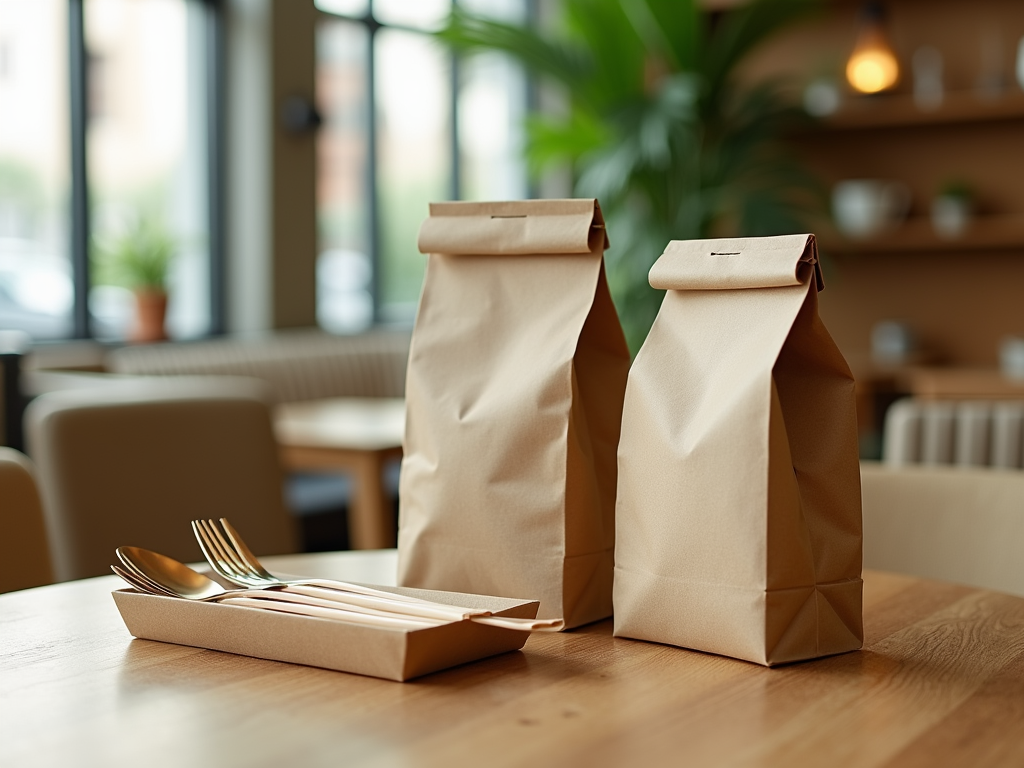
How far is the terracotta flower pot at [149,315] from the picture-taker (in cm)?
421

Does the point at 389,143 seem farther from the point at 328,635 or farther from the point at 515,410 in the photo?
the point at 328,635

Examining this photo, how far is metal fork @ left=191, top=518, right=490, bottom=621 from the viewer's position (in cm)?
76

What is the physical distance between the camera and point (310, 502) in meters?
3.68

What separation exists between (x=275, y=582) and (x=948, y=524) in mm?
749

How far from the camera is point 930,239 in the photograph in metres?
4.84

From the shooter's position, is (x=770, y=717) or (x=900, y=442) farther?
(x=900, y=442)

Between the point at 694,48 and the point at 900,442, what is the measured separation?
289cm

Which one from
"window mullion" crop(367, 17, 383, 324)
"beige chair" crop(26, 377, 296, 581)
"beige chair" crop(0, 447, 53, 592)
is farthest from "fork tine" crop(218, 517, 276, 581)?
"window mullion" crop(367, 17, 383, 324)

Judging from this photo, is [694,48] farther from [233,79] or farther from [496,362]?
[496,362]

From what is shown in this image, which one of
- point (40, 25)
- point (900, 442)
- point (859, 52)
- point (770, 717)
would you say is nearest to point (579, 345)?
point (770, 717)

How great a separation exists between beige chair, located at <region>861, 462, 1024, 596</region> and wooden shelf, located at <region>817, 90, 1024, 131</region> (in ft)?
12.3

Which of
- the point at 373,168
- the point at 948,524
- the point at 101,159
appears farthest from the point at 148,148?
the point at 948,524

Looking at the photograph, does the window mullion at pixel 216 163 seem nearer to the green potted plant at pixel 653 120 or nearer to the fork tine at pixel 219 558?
the green potted plant at pixel 653 120

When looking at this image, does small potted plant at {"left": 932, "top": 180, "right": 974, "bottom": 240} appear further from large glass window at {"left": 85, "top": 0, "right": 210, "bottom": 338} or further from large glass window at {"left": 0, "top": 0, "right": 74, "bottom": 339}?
large glass window at {"left": 0, "top": 0, "right": 74, "bottom": 339}
